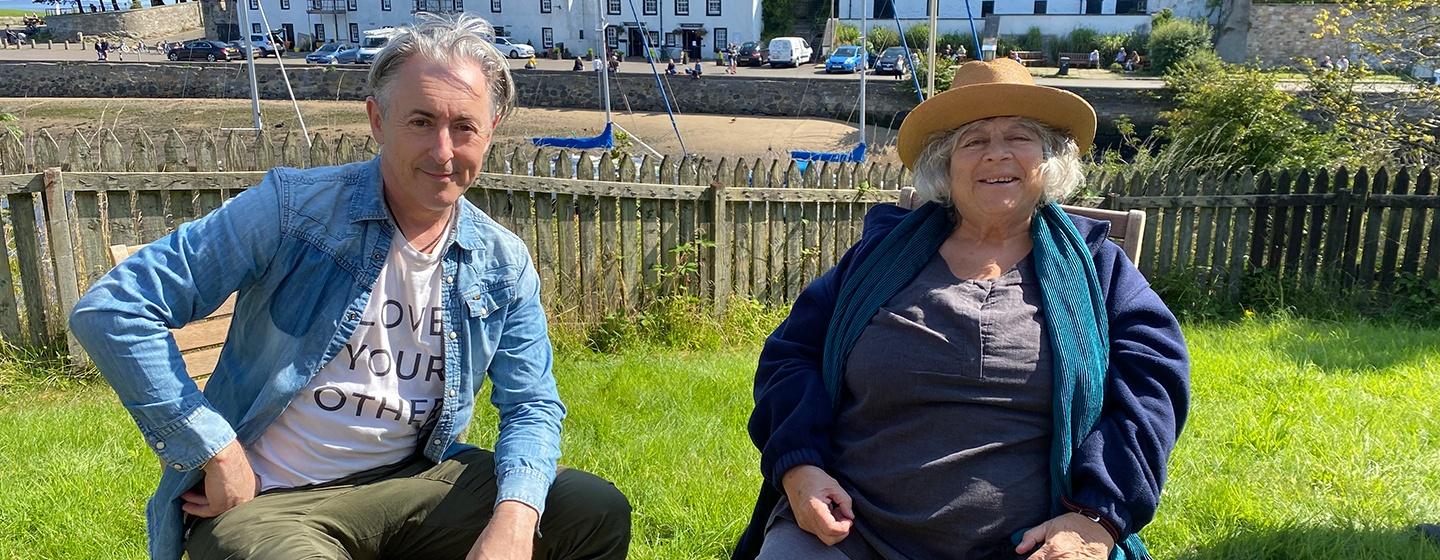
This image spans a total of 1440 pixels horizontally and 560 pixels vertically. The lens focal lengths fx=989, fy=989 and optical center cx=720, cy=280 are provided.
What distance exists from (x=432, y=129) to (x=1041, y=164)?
1373 millimetres

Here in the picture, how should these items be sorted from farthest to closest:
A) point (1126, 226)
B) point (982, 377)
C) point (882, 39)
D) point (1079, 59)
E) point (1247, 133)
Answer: point (882, 39) → point (1079, 59) → point (1247, 133) → point (1126, 226) → point (982, 377)

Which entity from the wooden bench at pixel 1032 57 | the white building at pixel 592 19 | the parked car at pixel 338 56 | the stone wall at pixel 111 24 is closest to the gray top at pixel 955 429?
the parked car at pixel 338 56

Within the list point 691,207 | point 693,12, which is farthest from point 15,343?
point 693,12

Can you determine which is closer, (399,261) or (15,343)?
(399,261)

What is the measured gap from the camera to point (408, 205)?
2.09 m

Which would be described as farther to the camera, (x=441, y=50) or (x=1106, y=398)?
(x=1106, y=398)

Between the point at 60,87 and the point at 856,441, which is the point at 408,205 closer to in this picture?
the point at 856,441

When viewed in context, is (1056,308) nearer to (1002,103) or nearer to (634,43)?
(1002,103)

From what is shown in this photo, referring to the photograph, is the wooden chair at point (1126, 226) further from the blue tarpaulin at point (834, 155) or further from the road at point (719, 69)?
the road at point (719, 69)

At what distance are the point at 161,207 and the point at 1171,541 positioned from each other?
515 cm

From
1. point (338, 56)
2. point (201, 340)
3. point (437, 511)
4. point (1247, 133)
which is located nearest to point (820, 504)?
point (437, 511)

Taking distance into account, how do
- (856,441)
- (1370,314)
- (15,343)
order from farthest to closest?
(1370,314)
(15,343)
(856,441)

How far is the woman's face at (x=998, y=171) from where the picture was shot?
2311mm

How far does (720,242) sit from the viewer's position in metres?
6.23
